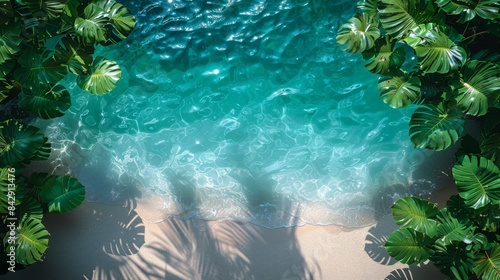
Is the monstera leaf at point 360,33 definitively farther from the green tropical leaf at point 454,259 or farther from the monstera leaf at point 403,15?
the green tropical leaf at point 454,259

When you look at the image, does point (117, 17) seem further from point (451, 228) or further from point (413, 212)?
point (451, 228)

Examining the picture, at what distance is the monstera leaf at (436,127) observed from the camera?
13.8 ft

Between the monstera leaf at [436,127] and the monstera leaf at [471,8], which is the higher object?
the monstera leaf at [471,8]

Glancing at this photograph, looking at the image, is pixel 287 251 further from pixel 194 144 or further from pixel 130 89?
pixel 130 89

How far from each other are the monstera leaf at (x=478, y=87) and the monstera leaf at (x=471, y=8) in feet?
1.05

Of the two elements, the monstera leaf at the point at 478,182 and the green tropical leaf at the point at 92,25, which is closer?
the monstera leaf at the point at 478,182

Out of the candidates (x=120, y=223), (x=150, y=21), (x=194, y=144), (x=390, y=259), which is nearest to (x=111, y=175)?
(x=120, y=223)

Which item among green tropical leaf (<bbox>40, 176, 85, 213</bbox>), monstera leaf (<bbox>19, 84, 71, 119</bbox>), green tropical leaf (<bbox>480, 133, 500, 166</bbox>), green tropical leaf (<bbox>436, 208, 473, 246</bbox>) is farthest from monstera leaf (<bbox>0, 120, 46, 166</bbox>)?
green tropical leaf (<bbox>480, 133, 500, 166</bbox>)

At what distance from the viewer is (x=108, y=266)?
4707 mm

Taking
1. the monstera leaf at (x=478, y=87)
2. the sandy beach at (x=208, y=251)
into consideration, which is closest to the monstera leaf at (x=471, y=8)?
the monstera leaf at (x=478, y=87)

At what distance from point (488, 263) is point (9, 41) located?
12.3 ft

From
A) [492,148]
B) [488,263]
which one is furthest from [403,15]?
[488,263]

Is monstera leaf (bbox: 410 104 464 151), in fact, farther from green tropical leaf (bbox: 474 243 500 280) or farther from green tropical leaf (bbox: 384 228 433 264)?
green tropical leaf (bbox: 474 243 500 280)

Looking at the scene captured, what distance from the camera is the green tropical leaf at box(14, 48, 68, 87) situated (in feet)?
14.2
